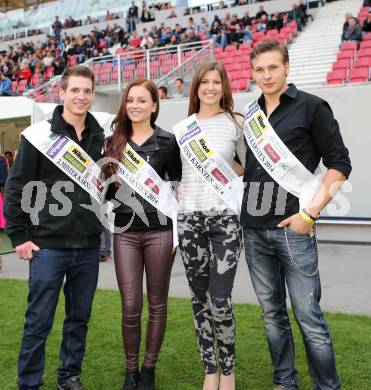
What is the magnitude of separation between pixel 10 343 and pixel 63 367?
1.04 meters

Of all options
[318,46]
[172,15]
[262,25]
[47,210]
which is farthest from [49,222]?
[172,15]

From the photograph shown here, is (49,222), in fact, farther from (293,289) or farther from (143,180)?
(293,289)

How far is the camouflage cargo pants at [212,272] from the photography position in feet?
7.82

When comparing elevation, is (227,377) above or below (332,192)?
below

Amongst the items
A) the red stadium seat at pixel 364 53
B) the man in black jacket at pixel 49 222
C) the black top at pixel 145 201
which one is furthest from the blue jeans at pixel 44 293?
the red stadium seat at pixel 364 53

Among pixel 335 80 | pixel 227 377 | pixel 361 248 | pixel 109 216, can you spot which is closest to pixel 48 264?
pixel 109 216

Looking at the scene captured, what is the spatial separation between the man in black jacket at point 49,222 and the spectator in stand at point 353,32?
405 inches

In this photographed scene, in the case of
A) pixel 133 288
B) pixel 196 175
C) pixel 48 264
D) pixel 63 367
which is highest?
pixel 196 175

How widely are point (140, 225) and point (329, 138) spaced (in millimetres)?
1023

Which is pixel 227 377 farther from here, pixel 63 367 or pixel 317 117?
pixel 317 117

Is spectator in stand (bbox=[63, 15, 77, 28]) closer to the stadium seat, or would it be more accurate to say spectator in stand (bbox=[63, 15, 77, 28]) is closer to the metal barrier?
the metal barrier

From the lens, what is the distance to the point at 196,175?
2490mm

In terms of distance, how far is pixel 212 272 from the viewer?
241 centimetres

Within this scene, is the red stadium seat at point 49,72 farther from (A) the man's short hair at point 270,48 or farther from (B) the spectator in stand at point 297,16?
(A) the man's short hair at point 270,48
